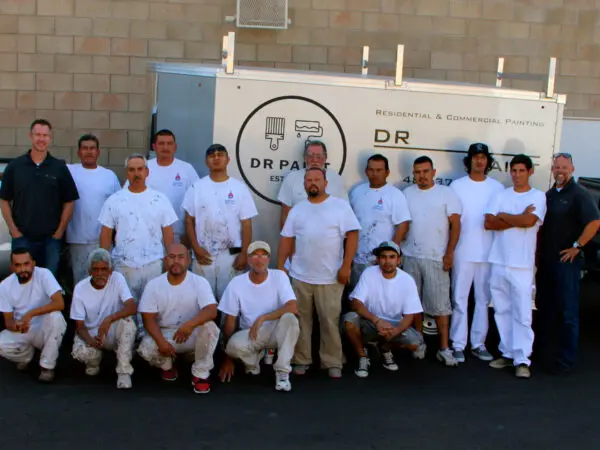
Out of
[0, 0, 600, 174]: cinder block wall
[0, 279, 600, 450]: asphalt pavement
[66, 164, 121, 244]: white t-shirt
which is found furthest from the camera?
[0, 0, 600, 174]: cinder block wall

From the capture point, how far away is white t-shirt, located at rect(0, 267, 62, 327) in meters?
5.52

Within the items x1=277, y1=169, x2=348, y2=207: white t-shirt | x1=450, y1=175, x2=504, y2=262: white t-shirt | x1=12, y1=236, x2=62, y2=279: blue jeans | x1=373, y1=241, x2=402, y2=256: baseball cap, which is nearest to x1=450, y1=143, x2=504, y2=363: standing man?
x1=450, y1=175, x2=504, y2=262: white t-shirt

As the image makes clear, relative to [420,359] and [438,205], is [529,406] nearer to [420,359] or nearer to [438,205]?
[420,359]

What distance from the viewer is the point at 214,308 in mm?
5484

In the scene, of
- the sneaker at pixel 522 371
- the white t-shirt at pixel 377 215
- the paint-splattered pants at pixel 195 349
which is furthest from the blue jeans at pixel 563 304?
the paint-splattered pants at pixel 195 349

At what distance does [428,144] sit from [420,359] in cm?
184

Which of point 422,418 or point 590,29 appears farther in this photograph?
point 590,29

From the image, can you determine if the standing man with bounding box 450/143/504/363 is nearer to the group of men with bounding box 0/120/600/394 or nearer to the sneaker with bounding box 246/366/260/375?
the group of men with bounding box 0/120/600/394

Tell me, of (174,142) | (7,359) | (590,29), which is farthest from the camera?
(590,29)

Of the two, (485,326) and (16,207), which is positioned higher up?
(16,207)

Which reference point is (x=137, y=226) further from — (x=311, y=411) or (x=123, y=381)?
(x=311, y=411)

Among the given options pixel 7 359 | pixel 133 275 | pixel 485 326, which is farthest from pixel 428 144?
pixel 7 359

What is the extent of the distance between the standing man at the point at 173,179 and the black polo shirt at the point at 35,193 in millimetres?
699

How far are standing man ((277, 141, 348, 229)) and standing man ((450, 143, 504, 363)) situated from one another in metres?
0.99
